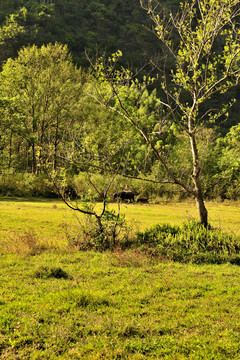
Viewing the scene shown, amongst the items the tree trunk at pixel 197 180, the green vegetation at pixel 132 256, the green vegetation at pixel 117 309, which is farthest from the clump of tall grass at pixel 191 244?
the green vegetation at pixel 117 309

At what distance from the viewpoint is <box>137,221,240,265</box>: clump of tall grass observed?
35.1 ft

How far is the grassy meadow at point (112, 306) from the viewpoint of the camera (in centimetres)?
511

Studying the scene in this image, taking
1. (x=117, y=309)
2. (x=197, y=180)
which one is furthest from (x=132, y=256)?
(x=197, y=180)

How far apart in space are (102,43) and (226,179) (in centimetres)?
7031

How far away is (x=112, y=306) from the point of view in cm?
669

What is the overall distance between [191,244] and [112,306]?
17.5 ft

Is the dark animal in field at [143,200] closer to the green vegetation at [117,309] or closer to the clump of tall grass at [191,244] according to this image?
the clump of tall grass at [191,244]

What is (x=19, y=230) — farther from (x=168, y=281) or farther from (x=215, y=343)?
(x=215, y=343)

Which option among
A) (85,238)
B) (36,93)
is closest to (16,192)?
(36,93)

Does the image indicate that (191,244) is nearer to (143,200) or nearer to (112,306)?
(112,306)

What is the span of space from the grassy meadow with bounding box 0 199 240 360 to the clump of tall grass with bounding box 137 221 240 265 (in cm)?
57

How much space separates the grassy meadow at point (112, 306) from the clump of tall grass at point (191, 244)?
573 mm

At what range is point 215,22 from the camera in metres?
11.0


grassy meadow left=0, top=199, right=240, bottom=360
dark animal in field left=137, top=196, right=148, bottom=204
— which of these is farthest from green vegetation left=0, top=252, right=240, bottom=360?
dark animal in field left=137, top=196, right=148, bottom=204
